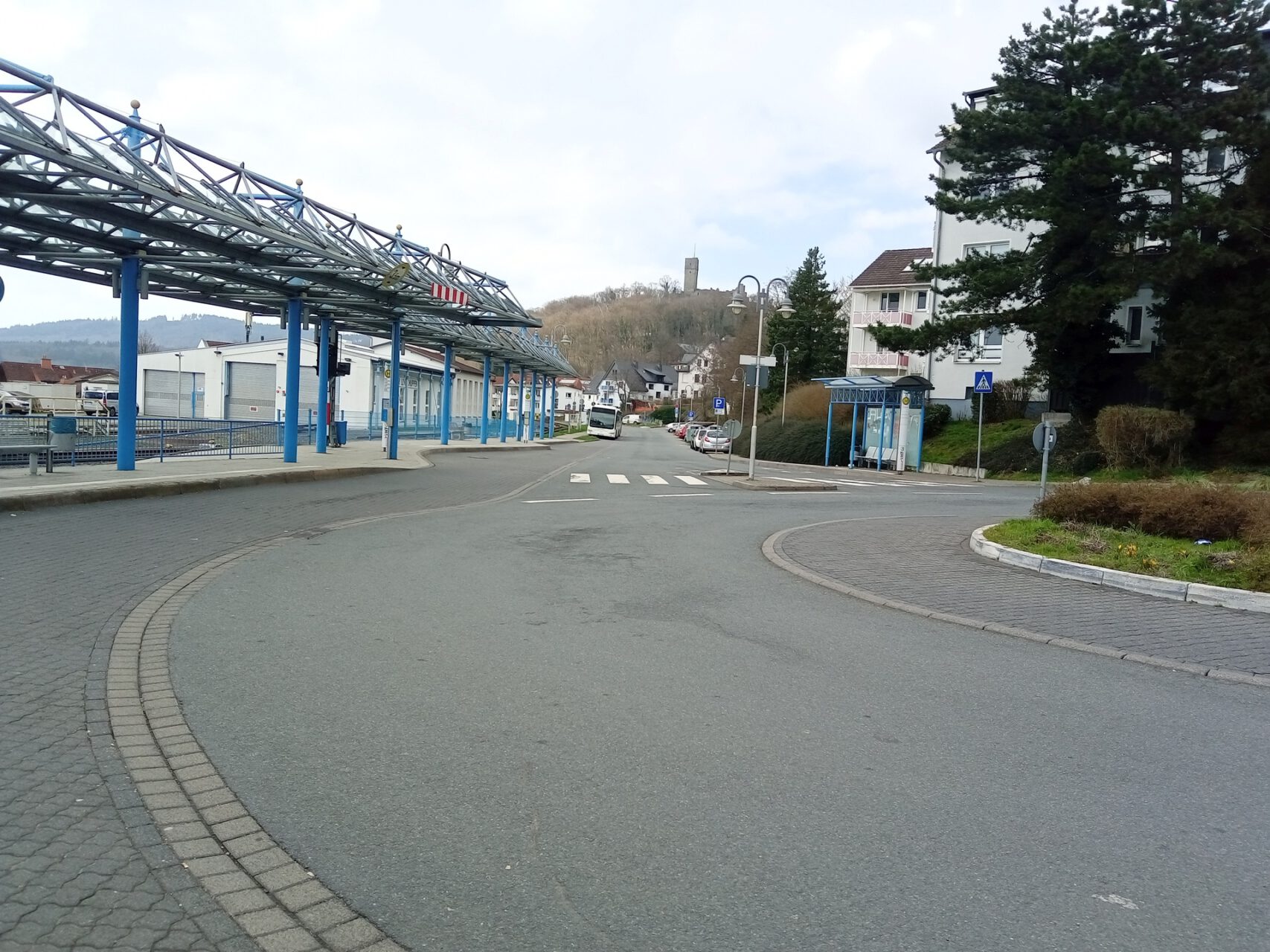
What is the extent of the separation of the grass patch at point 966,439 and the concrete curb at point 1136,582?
2390 centimetres

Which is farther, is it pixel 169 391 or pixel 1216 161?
pixel 169 391

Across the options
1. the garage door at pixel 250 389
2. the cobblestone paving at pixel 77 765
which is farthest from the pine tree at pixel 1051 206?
the garage door at pixel 250 389

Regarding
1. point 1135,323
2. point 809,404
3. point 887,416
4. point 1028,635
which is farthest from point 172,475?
point 809,404

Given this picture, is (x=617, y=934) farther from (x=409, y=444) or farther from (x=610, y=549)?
(x=409, y=444)

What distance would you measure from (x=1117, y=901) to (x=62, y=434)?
1976 centimetres

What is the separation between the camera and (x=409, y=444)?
4412 centimetres

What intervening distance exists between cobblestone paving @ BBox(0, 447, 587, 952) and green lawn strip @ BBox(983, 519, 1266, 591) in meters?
9.63

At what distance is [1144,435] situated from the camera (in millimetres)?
25953

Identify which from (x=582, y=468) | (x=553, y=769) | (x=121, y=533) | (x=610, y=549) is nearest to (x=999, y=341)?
(x=582, y=468)

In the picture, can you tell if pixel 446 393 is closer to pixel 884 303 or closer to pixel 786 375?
pixel 786 375

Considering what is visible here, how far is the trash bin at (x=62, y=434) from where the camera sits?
1803 centimetres

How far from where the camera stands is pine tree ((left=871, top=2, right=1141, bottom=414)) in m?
28.2

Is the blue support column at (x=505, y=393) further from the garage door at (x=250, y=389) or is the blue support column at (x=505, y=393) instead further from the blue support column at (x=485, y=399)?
the garage door at (x=250, y=389)

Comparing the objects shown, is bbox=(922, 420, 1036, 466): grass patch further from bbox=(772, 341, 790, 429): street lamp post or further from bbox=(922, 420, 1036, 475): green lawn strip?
bbox=(772, 341, 790, 429): street lamp post
